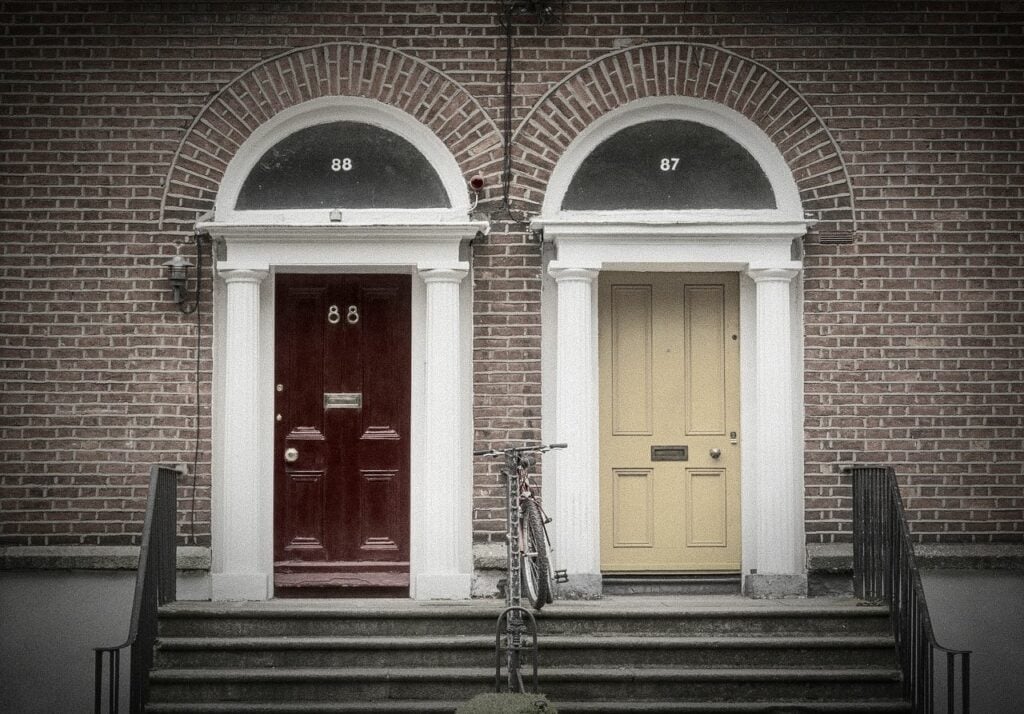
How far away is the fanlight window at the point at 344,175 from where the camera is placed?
821 cm

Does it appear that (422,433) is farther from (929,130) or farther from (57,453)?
(929,130)

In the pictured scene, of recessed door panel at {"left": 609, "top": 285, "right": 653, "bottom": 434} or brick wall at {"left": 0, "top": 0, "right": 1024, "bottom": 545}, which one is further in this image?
recessed door panel at {"left": 609, "top": 285, "right": 653, "bottom": 434}

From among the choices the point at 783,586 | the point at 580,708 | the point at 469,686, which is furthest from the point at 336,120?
the point at 783,586

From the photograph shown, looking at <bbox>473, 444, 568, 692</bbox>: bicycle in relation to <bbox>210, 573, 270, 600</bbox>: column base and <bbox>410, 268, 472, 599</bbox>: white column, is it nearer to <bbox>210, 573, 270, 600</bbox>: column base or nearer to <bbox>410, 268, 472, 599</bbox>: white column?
<bbox>410, 268, 472, 599</bbox>: white column

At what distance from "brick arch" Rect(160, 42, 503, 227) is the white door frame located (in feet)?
0.25

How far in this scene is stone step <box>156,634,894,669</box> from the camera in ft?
23.3

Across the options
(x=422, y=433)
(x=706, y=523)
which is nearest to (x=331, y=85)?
(x=422, y=433)

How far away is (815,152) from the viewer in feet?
26.8

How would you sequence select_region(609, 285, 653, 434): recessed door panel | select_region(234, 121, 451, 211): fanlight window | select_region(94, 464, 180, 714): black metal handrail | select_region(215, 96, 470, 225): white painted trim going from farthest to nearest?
select_region(609, 285, 653, 434): recessed door panel → select_region(234, 121, 451, 211): fanlight window → select_region(215, 96, 470, 225): white painted trim → select_region(94, 464, 180, 714): black metal handrail

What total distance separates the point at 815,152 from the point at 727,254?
969mm

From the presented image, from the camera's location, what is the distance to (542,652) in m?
7.13

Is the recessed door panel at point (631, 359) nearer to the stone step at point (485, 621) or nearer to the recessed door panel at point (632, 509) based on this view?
the recessed door panel at point (632, 509)

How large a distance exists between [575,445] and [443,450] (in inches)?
35.8

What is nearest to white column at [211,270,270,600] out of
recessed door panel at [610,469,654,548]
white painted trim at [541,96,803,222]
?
white painted trim at [541,96,803,222]
